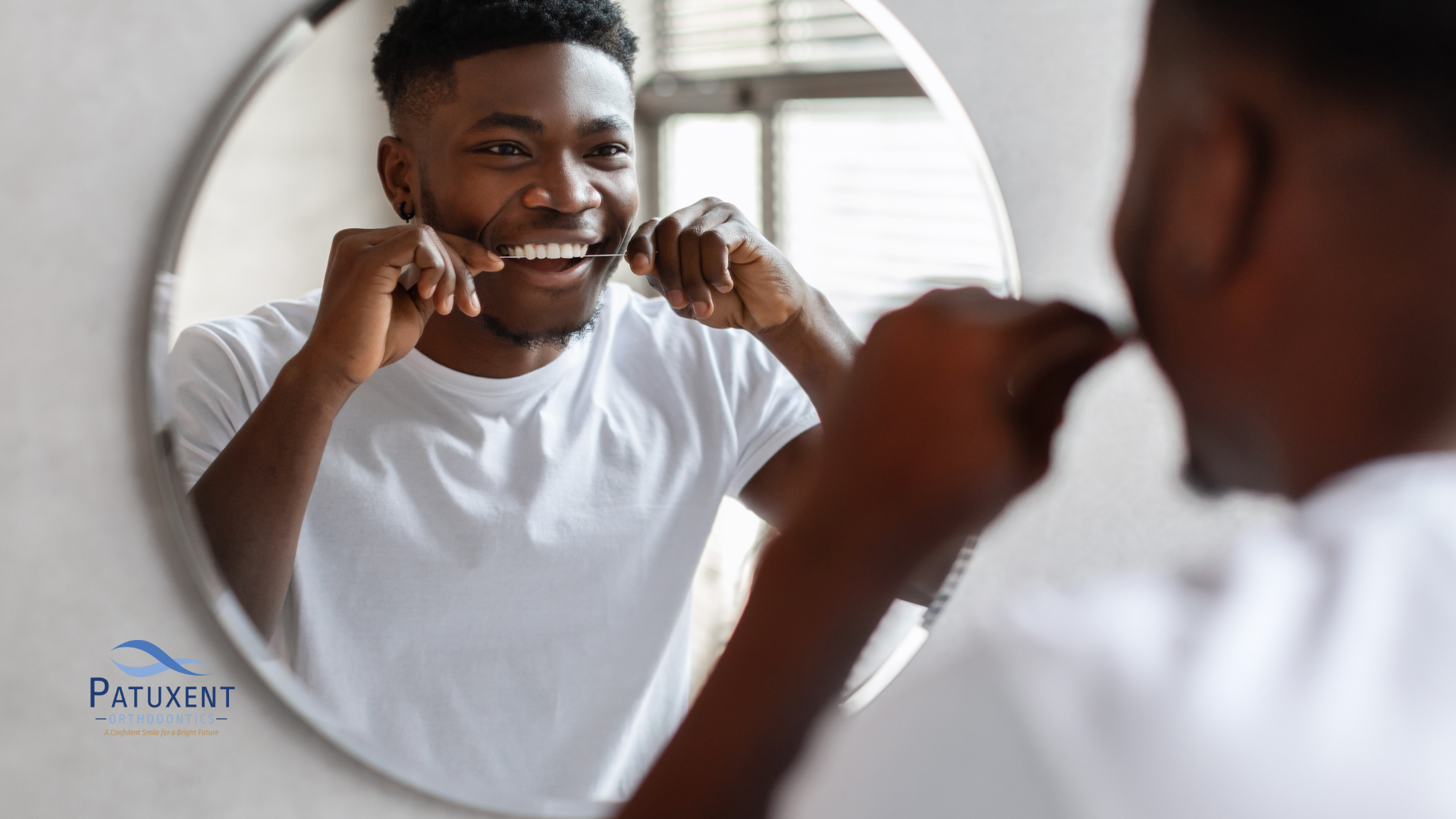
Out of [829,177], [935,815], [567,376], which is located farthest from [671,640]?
[935,815]

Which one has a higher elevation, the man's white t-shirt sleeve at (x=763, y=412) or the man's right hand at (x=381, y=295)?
the man's right hand at (x=381, y=295)

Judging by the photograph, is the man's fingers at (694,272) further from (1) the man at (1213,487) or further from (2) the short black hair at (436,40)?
(1) the man at (1213,487)

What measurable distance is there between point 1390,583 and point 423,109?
1.68ft

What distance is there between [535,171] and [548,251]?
0.04m

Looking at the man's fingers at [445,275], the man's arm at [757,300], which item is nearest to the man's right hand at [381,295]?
the man's fingers at [445,275]

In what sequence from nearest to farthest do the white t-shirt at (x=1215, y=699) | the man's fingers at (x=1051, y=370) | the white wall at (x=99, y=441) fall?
the white t-shirt at (x=1215, y=699)
the man's fingers at (x=1051, y=370)
the white wall at (x=99, y=441)

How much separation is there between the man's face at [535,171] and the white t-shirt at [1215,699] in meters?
0.43

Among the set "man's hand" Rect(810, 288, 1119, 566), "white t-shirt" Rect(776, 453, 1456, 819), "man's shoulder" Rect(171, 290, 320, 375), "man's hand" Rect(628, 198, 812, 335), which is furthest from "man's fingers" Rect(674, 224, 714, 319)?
"white t-shirt" Rect(776, 453, 1456, 819)

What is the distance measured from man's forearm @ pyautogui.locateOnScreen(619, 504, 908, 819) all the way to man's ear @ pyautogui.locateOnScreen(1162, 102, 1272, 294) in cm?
11

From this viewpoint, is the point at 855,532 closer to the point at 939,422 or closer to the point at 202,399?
the point at 939,422

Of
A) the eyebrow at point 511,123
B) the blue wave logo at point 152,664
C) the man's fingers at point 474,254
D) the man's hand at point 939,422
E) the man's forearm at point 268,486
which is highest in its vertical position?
the eyebrow at point 511,123

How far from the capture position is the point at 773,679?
11.1 inches

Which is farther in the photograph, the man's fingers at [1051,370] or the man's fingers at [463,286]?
the man's fingers at [463,286]

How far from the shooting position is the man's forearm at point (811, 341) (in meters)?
0.66
